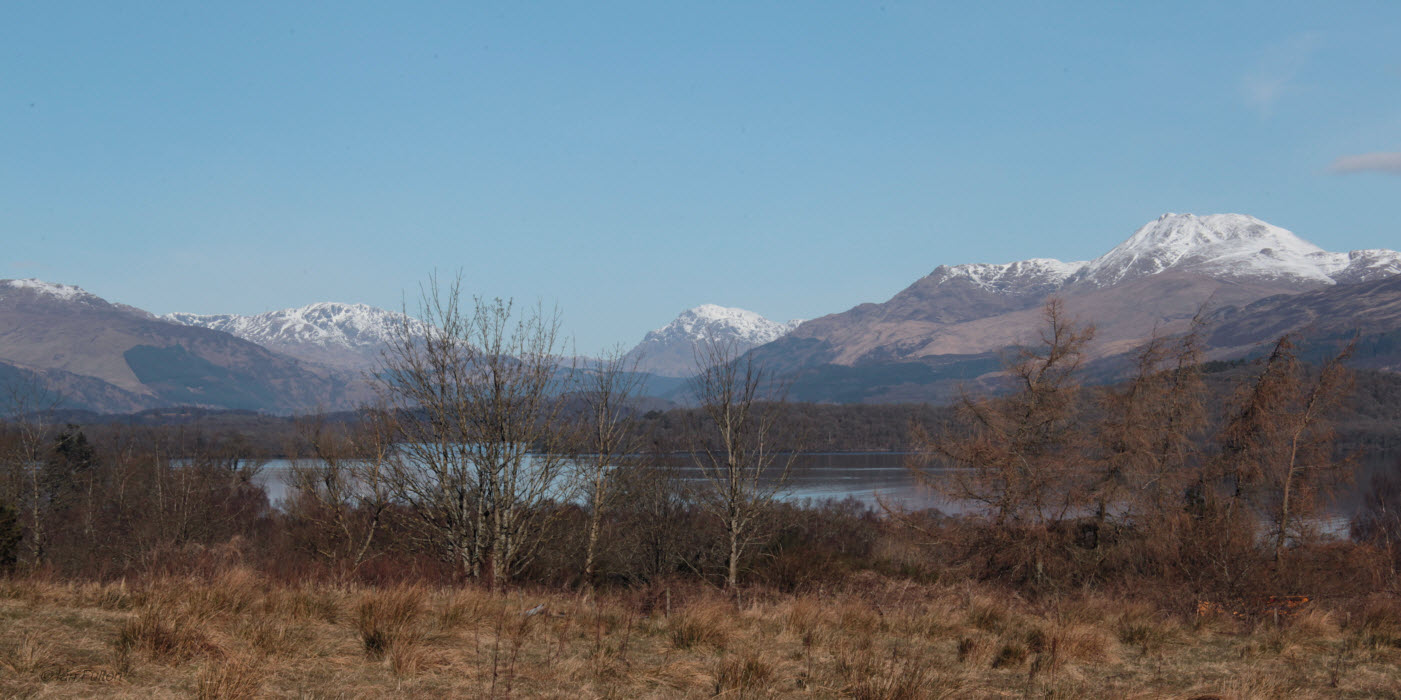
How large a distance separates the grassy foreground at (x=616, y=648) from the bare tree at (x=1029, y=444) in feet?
46.3

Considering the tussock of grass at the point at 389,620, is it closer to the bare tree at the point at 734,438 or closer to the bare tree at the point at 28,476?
the bare tree at the point at 734,438

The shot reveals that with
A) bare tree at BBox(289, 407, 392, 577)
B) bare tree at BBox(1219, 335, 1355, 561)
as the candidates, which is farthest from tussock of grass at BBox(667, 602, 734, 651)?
bare tree at BBox(1219, 335, 1355, 561)

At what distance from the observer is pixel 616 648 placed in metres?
7.59

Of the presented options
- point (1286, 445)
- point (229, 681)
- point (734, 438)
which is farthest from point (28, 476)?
point (1286, 445)

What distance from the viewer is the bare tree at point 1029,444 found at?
24.7 m

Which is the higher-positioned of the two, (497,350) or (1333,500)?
(497,350)

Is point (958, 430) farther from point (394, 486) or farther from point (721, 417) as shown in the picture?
point (394, 486)

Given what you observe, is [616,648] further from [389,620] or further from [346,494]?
[346,494]

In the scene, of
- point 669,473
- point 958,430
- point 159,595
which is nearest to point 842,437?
point 669,473

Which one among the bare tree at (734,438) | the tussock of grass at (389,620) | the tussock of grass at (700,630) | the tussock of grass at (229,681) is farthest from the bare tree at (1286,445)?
the tussock of grass at (229,681)

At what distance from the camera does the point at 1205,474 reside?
2419 cm

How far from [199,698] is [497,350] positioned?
46.3 ft

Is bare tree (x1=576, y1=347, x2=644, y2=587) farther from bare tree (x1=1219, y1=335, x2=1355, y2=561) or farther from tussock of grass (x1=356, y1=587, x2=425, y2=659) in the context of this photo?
bare tree (x1=1219, y1=335, x2=1355, y2=561)

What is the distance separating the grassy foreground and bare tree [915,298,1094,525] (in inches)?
556
